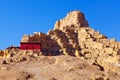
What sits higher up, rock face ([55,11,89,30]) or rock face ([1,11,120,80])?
rock face ([55,11,89,30])

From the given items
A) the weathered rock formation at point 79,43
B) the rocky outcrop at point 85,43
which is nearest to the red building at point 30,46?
the weathered rock formation at point 79,43

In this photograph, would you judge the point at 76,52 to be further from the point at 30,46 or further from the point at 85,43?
the point at 30,46

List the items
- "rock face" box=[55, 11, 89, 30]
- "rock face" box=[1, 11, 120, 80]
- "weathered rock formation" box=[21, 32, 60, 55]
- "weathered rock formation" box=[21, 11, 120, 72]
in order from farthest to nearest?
"rock face" box=[55, 11, 89, 30]
"weathered rock formation" box=[21, 32, 60, 55]
"weathered rock formation" box=[21, 11, 120, 72]
"rock face" box=[1, 11, 120, 80]

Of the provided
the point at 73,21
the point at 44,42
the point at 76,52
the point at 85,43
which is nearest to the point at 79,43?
the point at 85,43

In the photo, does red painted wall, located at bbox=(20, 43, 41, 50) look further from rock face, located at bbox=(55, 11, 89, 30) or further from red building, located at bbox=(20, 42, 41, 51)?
rock face, located at bbox=(55, 11, 89, 30)

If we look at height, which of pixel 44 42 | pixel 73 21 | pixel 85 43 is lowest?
pixel 44 42

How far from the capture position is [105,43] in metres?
97.2

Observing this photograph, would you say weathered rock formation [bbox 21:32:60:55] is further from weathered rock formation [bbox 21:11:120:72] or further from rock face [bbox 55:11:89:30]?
rock face [bbox 55:11:89:30]

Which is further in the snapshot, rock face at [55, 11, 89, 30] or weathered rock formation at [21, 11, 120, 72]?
rock face at [55, 11, 89, 30]

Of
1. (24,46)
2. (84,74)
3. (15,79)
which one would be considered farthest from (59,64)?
(24,46)

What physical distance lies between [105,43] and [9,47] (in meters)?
21.5

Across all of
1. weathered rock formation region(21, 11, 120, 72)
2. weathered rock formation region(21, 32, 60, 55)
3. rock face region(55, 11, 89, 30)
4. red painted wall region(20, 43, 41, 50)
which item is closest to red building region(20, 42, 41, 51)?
red painted wall region(20, 43, 41, 50)

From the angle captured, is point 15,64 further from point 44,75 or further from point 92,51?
point 92,51

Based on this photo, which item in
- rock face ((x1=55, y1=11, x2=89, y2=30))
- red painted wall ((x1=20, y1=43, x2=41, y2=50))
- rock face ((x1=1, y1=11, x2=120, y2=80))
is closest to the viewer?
rock face ((x1=1, y1=11, x2=120, y2=80))
